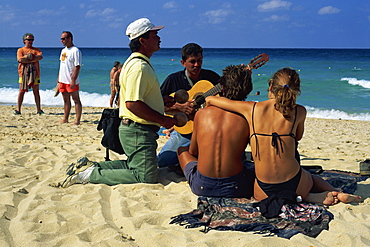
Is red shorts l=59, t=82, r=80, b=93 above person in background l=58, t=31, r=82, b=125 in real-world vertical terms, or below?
below

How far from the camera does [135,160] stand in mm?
4738

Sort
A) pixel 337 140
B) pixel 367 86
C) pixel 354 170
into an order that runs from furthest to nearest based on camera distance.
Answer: pixel 367 86, pixel 337 140, pixel 354 170

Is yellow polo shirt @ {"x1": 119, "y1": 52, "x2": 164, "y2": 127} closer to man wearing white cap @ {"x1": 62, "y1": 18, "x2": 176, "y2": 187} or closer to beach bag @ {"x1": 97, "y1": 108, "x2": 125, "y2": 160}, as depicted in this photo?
man wearing white cap @ {"x1": 62, "y1": 18, "x2": 176, "y2": 187}

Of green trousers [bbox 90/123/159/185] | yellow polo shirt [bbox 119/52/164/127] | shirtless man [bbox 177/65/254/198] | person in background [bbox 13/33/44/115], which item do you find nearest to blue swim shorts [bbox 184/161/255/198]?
shirtless man [bbox 177/65/254/198]

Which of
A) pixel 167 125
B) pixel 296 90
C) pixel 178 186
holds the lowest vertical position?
pixel 178 186

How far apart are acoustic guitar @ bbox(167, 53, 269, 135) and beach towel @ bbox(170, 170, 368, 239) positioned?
58.5 inches

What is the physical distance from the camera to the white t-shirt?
29.5 feet

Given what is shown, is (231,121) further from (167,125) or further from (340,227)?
(340,227)

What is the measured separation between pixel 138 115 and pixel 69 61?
201 inches

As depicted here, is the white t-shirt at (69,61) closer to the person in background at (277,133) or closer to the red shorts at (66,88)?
the red shorts at (66,88)

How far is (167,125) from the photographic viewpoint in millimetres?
4566

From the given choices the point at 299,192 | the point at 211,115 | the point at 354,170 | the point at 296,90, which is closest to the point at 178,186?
the point at 211,115

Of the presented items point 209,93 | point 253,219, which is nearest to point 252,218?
point 253,219

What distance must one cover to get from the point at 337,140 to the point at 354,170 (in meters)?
2.78
